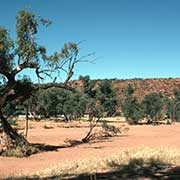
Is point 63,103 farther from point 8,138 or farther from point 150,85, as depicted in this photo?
point 150,85

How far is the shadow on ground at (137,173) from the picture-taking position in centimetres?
1087

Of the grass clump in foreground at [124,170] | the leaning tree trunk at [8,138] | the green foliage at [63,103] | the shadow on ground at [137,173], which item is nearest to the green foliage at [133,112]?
the green foliage at [63,103]

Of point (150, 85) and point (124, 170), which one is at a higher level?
point (150, 85)

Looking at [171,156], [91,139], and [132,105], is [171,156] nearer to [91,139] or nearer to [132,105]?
[91,139]

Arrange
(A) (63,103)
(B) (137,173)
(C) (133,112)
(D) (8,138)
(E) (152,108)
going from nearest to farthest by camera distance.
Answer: (B) (137,173) → (D) (8,138) → (C) (133,112) → (E) (152,108) → (A) (63,103)

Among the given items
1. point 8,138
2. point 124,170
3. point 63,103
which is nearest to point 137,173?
point 124,170

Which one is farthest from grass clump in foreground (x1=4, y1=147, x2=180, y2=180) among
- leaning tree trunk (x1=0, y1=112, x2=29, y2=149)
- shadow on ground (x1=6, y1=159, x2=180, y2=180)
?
leaning tree trunk (x1=0, y1=112, x2=29, y2=149)

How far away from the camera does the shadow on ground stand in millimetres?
10867

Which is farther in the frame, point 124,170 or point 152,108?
point 152,108

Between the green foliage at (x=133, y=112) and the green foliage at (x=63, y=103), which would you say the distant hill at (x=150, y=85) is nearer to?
the green foliage at (x=63, y=103)

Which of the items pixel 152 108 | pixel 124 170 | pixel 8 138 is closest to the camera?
pixel 124 170

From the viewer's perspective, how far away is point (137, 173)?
38.0 ft

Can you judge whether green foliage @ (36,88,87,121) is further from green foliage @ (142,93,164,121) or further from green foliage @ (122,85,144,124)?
green foliage @ (142,93,164,121)

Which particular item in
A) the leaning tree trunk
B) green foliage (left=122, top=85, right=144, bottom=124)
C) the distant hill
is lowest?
the leaning tree trunk
